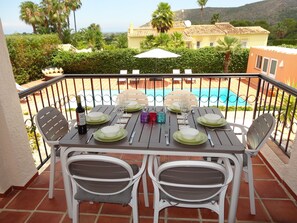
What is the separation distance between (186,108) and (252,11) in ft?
162

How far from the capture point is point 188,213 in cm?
189

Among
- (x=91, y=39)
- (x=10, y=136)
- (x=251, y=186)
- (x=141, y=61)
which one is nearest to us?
(x=251, y=186)

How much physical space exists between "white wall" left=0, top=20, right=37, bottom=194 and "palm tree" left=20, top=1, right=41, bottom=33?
26934mm

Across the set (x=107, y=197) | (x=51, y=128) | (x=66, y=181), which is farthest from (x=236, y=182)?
(x=51, y=128)

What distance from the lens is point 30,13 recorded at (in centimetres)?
2458

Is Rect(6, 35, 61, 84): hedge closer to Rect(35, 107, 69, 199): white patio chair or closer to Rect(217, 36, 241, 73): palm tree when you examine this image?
Rect(217, 36, 241, 73): palm tree

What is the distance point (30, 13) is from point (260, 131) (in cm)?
2878

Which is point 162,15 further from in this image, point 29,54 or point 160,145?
point 160,145

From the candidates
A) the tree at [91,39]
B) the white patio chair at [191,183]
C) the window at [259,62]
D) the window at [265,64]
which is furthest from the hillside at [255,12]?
the white patio chair at [191,183]

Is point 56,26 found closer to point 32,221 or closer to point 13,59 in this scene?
point 13,59

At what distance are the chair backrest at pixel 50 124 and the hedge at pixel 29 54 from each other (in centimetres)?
996

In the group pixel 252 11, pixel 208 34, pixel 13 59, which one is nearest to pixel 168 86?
pixel 13 59

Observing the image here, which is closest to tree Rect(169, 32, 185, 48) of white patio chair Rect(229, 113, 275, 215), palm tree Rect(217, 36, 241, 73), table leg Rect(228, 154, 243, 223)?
palm tree Rect(217, 36, 241, 73)

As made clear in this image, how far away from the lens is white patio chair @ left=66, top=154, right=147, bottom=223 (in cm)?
129
